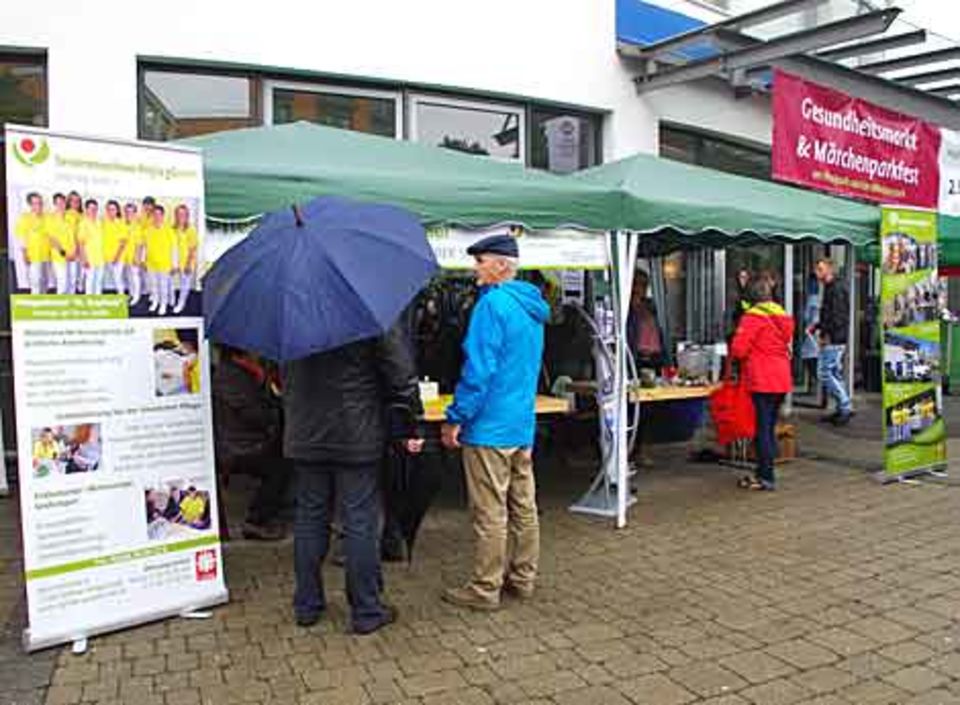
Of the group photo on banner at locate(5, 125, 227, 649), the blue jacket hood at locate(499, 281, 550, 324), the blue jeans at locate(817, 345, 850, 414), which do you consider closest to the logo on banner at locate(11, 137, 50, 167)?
the group photo on banner at locate(5, 125, 227, 649)

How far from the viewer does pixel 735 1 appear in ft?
38.1

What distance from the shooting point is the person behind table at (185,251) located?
14.3ft

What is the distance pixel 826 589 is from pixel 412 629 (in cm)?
224

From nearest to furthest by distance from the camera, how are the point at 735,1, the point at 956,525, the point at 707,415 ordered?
1. the point at 956,525
2. the point at 707,415
3. the point at 735,1

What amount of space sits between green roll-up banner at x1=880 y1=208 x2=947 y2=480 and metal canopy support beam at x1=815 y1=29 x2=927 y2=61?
2609 millimetres

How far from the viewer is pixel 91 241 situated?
4.05 meters

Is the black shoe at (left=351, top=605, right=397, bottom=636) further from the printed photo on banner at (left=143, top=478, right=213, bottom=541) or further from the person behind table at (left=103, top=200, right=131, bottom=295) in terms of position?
the person behind table at (left=103, top=200, right=131, bottom=295)

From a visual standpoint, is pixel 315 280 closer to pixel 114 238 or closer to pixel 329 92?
pixel 114 238

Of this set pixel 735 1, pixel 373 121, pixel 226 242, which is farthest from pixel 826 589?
pixel 735 1

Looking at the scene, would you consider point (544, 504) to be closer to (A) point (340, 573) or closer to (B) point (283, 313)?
(A) point (340, 573)

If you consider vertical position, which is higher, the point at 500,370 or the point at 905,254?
the point at 905,254

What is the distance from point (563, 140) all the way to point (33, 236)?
674cm

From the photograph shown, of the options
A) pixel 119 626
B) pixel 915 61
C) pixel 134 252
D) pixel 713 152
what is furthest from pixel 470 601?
pixel 915 61

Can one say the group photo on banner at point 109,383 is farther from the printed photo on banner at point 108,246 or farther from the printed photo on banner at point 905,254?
the printed photo on banner at point 905,254
